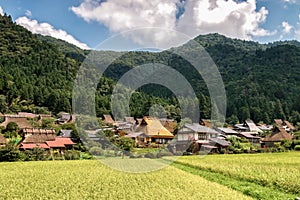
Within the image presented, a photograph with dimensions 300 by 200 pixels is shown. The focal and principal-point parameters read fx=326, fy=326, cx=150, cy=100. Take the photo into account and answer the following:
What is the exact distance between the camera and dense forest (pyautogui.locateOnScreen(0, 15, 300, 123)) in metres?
58.8

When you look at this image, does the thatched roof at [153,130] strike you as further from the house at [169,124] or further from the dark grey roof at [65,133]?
the dark grey roof at [65,133]

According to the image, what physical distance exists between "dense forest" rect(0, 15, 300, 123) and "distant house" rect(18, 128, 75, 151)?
1256 cm

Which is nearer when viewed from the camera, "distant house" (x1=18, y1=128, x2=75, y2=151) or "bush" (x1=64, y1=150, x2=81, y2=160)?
"bush" (x1=64, y1=150, x2=81, y2=160)

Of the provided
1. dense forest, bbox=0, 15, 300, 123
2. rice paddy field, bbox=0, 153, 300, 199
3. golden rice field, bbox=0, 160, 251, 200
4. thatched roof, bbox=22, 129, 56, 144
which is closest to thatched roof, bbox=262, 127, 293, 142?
dense forest, bbox=0, 15, 300, 123

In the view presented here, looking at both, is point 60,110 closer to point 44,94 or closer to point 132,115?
point 44,94

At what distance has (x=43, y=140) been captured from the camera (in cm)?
3416

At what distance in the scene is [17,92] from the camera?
56.3m

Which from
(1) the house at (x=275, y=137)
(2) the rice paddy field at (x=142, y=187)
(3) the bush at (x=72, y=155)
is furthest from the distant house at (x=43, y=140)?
(1) the house at (x=275, y=137)

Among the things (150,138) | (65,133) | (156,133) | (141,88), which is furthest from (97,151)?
(141,88)

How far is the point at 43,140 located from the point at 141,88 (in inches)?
1222

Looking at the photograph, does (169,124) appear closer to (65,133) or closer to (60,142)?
(65,133)

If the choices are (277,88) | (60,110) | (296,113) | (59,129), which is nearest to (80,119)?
(59,129)

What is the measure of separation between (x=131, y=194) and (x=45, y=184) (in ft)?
14.1

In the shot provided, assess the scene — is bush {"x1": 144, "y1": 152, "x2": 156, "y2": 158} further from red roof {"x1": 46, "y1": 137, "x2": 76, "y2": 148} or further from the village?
red roof {"x1": 46, "y1": 137, "x2": 76, "y2": 148}
